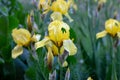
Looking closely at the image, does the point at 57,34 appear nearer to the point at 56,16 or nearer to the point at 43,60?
the point at 43,60

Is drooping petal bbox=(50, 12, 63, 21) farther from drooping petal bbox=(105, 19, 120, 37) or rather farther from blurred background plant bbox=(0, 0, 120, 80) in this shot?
drooping petal bbox=(105, 19, 120, 37)

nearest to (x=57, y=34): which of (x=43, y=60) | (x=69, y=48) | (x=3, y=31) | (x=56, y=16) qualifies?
(x=69, y=48)

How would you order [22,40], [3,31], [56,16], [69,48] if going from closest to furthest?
[69,48] < [22,40] < [56,16] < [3,31]

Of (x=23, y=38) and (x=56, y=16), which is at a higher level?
(x=56, y=16)

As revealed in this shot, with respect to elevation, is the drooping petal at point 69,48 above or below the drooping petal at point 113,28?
below

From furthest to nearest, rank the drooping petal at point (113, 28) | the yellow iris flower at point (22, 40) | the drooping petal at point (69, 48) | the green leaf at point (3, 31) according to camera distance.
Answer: the green leaf at point (3, 31) → the drooping petal at point (113, 28) → the yellow iris flower at point (22, 40) → the drooping petal at point (69, 48)

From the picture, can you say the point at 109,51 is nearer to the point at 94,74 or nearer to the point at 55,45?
the point at 94,74

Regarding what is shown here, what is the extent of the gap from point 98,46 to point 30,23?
94 centimetres

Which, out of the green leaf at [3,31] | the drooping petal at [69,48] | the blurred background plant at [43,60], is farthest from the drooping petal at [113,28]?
the green leaf at [3,31]

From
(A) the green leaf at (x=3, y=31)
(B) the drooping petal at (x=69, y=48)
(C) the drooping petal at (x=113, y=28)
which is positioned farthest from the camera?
(A) the green leaf at (x=3, y=31)

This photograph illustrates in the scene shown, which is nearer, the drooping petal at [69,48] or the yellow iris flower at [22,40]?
the drooping petal at [69,48]

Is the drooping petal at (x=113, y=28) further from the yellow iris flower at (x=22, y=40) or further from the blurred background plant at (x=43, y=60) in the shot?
the yellow iris flower at (x=22, y=40)

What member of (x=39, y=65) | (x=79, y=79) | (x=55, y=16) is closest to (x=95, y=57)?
(x=79, y=79)

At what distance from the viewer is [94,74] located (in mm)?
1822
